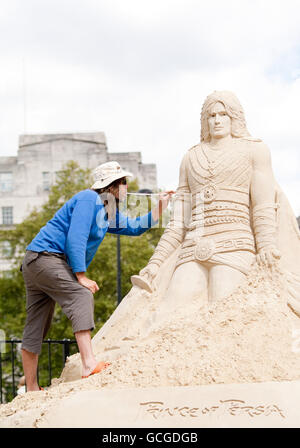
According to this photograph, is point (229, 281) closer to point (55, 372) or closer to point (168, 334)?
point (168, 334)

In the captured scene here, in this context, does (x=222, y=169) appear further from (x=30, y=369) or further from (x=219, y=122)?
(x=30, y=369)

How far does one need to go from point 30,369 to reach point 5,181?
25453 millimetres

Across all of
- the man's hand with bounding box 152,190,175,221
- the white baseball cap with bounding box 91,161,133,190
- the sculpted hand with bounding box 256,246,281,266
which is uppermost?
the white baseball cap with bounding box 91,161,133,190

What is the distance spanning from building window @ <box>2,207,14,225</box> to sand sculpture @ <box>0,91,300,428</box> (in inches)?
942

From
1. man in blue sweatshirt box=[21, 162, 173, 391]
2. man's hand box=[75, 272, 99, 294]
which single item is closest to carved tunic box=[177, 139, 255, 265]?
man in blue sweatshirt box=[21, 162, 173, 391]

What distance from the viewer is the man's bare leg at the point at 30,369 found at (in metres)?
4.86

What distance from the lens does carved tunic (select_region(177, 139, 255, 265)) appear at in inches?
196

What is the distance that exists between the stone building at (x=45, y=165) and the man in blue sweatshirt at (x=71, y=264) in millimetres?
22888

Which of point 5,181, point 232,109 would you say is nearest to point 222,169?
point 232,109

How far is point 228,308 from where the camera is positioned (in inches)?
177

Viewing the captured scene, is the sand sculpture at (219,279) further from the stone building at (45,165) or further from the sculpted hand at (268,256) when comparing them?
the stone building at (45,165)

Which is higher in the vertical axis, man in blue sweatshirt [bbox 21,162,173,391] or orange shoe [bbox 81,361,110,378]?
man in blue sweatshirt [bbox 21,162,173,391]

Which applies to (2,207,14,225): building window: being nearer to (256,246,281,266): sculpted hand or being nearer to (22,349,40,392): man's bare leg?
(22,349,40,392): man's bare leg
